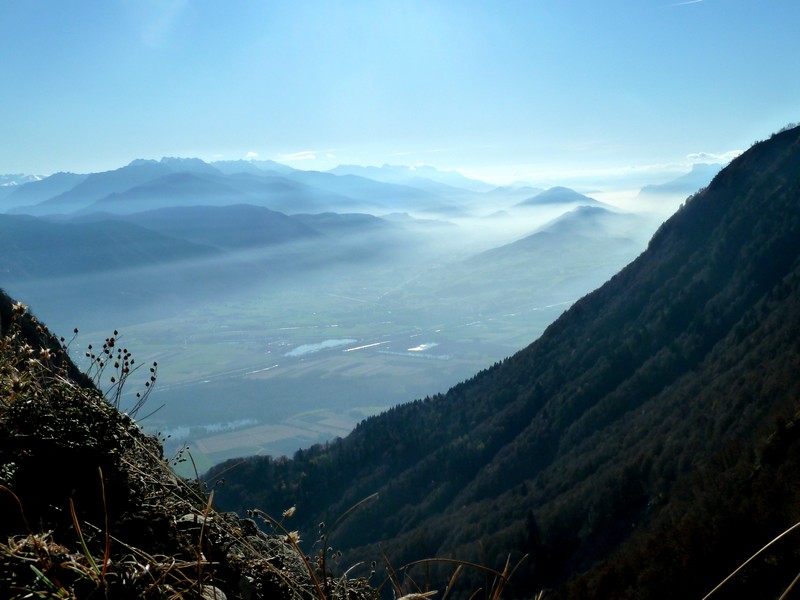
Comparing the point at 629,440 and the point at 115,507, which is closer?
the point at 115,507

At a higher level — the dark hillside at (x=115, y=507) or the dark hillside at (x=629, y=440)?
A: the dark hillside at (x=115, y=507)

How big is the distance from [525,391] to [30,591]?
68147 mm

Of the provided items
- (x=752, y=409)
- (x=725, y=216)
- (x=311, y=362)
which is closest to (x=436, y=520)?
(x=752, y=409)

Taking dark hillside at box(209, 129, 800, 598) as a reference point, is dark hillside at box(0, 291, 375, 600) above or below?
above

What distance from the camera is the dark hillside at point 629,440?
19.5 metres

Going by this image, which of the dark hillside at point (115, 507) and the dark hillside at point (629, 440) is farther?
the dark hillside at point (629, 440)

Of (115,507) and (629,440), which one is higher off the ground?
(115,507)

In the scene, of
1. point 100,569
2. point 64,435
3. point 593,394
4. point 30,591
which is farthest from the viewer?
point 593,394

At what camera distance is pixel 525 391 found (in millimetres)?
67812

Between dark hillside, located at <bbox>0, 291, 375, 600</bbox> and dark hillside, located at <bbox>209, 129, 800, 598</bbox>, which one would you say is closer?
dark hillside, located at <bbox>0, 291, 375, 600</bbox>

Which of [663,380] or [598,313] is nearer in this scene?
[663,380]

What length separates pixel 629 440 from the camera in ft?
140

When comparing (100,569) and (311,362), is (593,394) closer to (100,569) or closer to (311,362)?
(100,569)

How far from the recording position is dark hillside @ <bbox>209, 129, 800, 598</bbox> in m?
19.5
